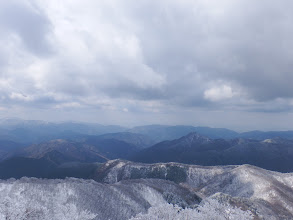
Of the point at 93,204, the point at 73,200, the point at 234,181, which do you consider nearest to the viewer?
the point at 73,200

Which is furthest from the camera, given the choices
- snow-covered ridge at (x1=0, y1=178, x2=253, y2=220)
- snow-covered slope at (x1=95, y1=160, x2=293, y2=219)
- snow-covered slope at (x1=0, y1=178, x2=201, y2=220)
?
snow-covered slope at (x1=95, y1=160, x2=293, y2=219)

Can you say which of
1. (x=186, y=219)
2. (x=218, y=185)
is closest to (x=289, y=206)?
(x=218, y=185)

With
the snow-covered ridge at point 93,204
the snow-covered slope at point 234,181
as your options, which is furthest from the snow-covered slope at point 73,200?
the snow-covered slope at point 234,181

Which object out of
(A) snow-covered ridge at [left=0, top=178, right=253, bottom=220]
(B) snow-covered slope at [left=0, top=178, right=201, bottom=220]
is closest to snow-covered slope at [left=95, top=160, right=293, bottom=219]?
(A) snow-covered ridge at [left=0, top=178, right=253, bottom=220]

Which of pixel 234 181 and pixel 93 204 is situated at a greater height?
pixel 93 204

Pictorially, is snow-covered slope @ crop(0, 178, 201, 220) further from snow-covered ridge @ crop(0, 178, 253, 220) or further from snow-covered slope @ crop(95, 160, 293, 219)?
snow-covered slope @ crop(95, 160, 293, 219)

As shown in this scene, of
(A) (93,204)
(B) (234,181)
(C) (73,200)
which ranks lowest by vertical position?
(B) (234,181)

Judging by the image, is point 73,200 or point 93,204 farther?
point 93,204

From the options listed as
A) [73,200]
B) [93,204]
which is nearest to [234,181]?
[93,204]

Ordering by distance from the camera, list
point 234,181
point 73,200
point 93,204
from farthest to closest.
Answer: point 234,181, point 93,204, point 73,200

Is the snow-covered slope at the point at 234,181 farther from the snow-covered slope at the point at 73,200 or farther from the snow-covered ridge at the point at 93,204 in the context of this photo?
the snow-covered slope at the point at 73,200

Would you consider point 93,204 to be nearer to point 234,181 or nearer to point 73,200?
point 73,200
